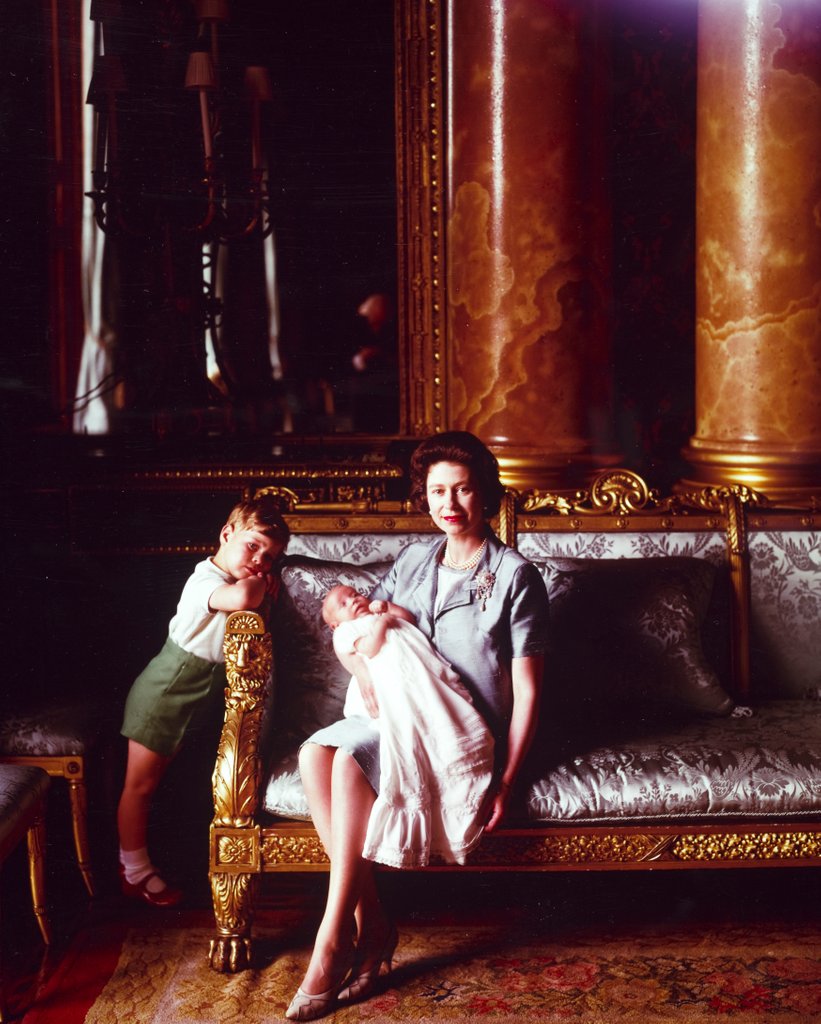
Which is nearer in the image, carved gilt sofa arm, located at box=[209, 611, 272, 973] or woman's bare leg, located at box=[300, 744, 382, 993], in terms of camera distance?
woman's bare leg, located at box=[300, 744, 382, 993]

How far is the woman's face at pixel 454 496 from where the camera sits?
111 inches

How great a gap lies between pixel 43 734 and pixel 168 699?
33 cm

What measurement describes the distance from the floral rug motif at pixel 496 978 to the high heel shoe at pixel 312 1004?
0.03 m

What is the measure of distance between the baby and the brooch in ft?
0.54

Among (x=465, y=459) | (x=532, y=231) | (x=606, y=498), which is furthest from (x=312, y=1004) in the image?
(x=532, y=231)

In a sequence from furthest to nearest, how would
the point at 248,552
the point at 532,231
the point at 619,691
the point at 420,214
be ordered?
the point at 420,214
the point at 532,231
the point at 619,691
the point at 248,552

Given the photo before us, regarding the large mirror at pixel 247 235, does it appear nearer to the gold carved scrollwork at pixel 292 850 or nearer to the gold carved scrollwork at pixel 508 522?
the gold carved scrollwork at pixel 508 522

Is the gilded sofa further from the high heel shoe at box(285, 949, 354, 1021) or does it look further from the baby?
the high heel shoe at box(285, 949, 354, 1021)

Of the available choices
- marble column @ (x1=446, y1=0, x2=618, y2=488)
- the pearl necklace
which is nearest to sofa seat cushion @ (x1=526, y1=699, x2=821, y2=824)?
the pearl necklace

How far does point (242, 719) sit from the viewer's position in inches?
109

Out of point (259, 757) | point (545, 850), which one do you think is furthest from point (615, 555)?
point (259, 757)

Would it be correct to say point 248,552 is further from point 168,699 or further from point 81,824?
point 81,824

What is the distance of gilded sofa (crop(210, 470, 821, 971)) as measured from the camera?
108 inches

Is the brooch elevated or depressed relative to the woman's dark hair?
depressed
